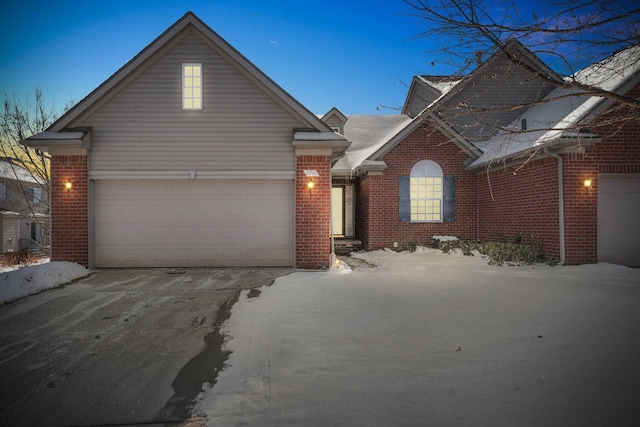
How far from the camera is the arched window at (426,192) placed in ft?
43.9

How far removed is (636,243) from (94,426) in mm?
12768

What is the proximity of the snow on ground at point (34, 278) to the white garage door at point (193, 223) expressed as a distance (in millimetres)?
1074

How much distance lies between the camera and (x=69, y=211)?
8.89 m

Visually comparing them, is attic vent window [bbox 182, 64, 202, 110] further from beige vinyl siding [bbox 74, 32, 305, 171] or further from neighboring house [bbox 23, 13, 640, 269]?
beige vinyl siding [bbox 74, 32, 305, 171]

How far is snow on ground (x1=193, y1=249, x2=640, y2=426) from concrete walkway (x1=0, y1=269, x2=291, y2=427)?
1.22 feet

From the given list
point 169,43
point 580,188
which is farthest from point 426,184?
point 169,43

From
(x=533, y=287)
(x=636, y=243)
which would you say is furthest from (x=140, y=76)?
(x=636, y=243)

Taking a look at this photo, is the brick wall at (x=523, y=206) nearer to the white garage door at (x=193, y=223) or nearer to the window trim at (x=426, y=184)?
the window trim at (x=426, y=184)

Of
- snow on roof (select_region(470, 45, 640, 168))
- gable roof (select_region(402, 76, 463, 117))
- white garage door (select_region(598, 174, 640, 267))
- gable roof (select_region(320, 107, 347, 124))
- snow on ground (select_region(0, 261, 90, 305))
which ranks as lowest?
snow on ground (select_region(0, 261, 90, 305))

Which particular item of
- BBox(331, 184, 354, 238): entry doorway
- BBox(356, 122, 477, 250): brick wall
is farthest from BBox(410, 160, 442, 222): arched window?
BBox(331, 184, 354, 238): entry doorway

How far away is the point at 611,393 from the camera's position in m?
2.85

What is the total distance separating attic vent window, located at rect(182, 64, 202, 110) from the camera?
9.12 m

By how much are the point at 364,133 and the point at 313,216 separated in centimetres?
1089

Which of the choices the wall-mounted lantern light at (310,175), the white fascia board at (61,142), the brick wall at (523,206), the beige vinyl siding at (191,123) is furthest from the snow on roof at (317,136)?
the white fascia board at (61,142)
